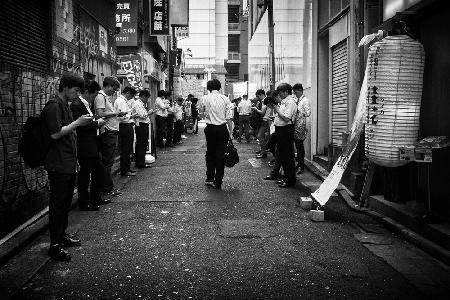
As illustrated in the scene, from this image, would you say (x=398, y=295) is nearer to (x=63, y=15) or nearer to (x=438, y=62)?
(x=438, y=62)

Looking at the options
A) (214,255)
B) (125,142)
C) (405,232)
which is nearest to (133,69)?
(125,142)

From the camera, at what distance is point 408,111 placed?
7.20m

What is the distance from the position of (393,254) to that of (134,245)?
3393mm

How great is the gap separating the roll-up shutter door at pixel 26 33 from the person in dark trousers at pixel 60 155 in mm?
1609

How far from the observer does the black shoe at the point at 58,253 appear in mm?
5848

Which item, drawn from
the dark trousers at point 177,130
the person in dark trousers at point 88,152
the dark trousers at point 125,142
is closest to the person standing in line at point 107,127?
the person in dark trousers at point 88,152

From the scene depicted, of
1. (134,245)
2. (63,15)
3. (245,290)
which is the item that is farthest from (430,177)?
(63,15)

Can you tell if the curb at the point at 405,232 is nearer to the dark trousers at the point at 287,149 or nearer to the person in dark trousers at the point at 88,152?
the dark trousers at the point at 287,149

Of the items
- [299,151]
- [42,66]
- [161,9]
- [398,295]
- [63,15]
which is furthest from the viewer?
[161,9]

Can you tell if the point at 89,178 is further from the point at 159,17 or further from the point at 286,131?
the point at 159,17

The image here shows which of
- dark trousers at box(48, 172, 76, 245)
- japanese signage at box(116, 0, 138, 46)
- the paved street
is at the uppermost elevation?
japanese signage at box(116, 0, 138, 46)

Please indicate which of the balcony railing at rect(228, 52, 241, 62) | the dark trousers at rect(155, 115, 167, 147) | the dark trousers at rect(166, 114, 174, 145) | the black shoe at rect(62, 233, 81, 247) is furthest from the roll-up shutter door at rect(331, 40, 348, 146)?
the balcony railing at rect(228, 52, 241, 62)

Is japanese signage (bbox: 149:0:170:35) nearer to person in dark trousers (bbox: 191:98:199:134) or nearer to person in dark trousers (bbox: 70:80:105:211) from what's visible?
person in dark trousers (bbox: 191:98:199:134)

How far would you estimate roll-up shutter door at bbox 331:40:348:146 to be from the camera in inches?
500
